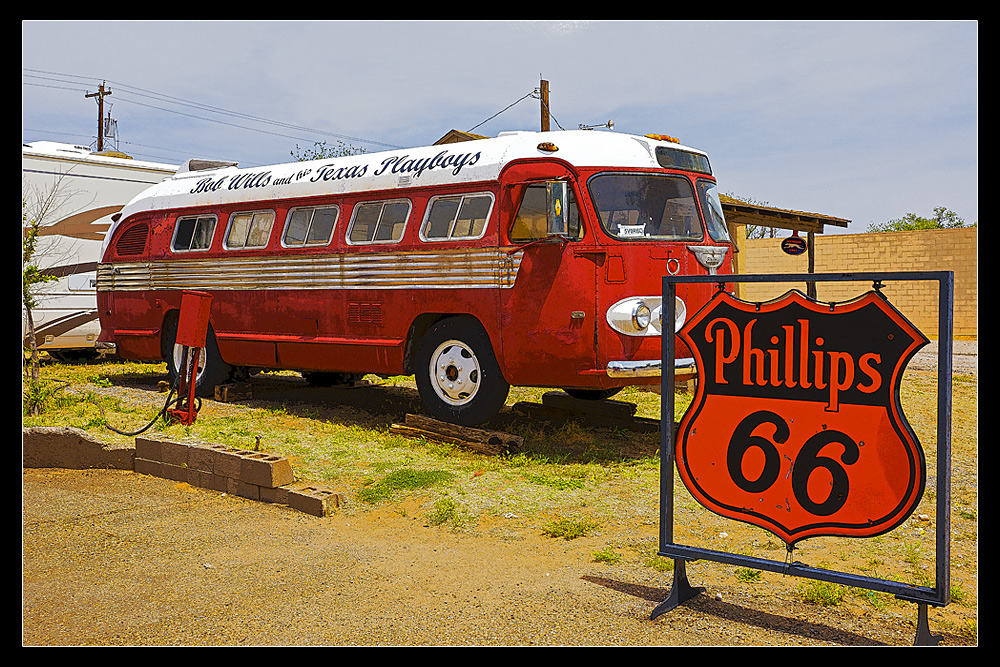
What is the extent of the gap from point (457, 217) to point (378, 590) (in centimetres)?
470

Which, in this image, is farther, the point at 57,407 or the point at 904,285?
the point at 904,285

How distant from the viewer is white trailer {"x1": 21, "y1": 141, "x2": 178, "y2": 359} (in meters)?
14.8

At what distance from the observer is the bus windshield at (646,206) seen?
7.78 metres

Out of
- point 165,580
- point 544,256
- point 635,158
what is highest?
point 635,158

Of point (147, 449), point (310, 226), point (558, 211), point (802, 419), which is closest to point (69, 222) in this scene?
point (310, 226)

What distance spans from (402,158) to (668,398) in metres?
5.57

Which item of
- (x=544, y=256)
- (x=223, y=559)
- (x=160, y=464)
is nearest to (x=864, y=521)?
(x=223, y=559)

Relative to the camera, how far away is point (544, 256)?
780 cm

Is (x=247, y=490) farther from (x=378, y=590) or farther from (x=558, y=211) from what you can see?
(x=558, y=211)

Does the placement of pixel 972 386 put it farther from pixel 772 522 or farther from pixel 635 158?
pixel 772 522

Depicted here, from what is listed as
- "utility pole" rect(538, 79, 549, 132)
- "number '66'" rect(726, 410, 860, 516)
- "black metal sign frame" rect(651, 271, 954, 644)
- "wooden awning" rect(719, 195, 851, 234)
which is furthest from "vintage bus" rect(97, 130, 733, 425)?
"utility pole" rect(538, 79, 549, 132)

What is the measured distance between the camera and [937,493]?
3.67 meters

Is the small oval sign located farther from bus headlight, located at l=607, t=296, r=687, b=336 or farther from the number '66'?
the number '66'

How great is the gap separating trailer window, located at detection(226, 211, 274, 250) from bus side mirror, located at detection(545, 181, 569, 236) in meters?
4.26
